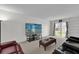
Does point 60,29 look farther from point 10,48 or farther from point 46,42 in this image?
point 10,48

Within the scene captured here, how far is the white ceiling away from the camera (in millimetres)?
1870

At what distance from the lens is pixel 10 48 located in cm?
189

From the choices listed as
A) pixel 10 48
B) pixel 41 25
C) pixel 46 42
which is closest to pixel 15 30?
pixel 10 48

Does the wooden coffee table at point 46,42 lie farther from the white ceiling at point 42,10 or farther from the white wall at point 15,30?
the white ceiling at point 42,10

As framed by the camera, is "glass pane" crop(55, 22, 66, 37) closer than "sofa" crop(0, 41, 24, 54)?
No

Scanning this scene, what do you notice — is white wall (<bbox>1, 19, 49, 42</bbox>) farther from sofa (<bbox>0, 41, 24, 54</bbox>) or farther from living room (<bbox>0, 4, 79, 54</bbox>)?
sofa (<bbox>0, 41, 24, 54</bbox>)

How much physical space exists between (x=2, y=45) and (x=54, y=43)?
150 cm

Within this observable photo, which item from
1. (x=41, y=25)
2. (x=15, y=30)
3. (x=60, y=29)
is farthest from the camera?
(x=41, y=25)

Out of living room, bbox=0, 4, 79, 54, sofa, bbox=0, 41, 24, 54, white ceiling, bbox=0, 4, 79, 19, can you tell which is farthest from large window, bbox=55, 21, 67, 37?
sofa, bbox=0, 41, 24, 54

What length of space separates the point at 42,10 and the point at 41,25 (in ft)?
2.05

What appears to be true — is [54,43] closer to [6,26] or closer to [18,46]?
[18,46]

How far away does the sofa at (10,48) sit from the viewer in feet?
5.99

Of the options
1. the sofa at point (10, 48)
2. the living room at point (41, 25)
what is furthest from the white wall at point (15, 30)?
the sofa at point (10, 48)

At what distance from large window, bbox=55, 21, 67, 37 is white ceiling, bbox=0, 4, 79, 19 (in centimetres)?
24
